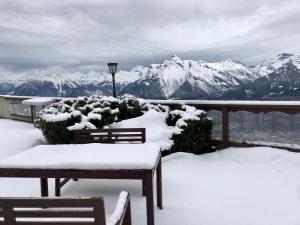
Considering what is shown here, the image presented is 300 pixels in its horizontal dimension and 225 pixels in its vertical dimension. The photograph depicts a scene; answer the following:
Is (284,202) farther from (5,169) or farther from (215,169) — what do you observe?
(5,169)

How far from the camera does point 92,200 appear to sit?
6.31 ft

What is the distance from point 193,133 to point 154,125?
107 centimetres

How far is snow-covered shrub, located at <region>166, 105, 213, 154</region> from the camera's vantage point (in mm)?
7277

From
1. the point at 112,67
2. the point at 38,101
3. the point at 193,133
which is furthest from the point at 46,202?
the point at 38,101

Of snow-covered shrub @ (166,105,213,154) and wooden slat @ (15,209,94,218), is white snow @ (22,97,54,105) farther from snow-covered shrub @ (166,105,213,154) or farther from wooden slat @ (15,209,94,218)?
wooden slat @ (15,209,94,218)

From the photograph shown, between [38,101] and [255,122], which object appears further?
[38,101]

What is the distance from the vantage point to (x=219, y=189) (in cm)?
522

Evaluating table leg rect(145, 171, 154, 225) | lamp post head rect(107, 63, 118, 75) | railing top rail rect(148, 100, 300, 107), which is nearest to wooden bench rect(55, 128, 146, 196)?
table leg rect(145, 171, 154, 225)

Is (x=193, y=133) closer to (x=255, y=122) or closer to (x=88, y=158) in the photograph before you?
(x=255, y=122)

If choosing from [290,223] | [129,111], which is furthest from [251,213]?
[129,111]

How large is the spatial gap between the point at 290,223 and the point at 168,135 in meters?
3.75

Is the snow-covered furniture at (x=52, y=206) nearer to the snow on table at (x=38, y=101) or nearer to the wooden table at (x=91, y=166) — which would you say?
the wooden table at (x=91, y=166)

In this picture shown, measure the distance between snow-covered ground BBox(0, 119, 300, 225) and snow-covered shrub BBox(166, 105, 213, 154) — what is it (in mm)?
206

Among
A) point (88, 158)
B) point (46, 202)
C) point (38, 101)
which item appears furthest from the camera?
→ point (38, 101)
